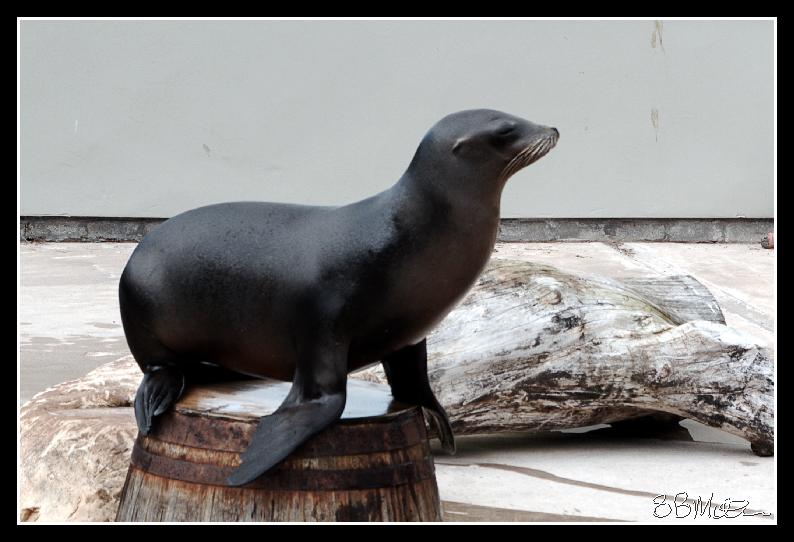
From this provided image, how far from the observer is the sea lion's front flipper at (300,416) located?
230 cm

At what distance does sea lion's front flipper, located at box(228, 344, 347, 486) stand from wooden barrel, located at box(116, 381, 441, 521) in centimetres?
5

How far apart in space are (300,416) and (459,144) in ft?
2.28

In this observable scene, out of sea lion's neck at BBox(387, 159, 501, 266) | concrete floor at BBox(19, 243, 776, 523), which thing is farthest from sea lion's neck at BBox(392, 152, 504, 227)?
concrete floor at BBox(19, 243, 776, 523)

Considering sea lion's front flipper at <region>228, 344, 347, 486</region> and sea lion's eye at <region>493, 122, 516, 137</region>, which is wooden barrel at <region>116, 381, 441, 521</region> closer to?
sea lion's front flipper at <region>228, 344, 347, 486</region>

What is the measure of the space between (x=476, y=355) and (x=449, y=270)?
1.39 m

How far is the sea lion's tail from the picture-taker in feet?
8.28

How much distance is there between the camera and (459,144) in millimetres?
2354

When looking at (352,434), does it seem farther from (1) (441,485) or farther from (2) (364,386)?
(1) (441,485)

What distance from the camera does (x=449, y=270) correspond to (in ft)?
7.74

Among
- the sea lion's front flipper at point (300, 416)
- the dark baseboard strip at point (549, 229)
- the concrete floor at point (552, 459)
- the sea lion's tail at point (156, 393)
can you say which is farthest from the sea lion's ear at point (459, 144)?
the dark baseboard strip at point (549, 229)

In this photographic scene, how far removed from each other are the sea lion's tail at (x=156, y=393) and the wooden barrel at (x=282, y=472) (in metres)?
0.03

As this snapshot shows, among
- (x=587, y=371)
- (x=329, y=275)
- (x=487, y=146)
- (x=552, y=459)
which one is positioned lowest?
(x=552, y=459)

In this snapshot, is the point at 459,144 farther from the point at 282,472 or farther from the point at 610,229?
the point at 610,229

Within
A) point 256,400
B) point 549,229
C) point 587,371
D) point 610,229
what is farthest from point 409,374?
point 610,229
